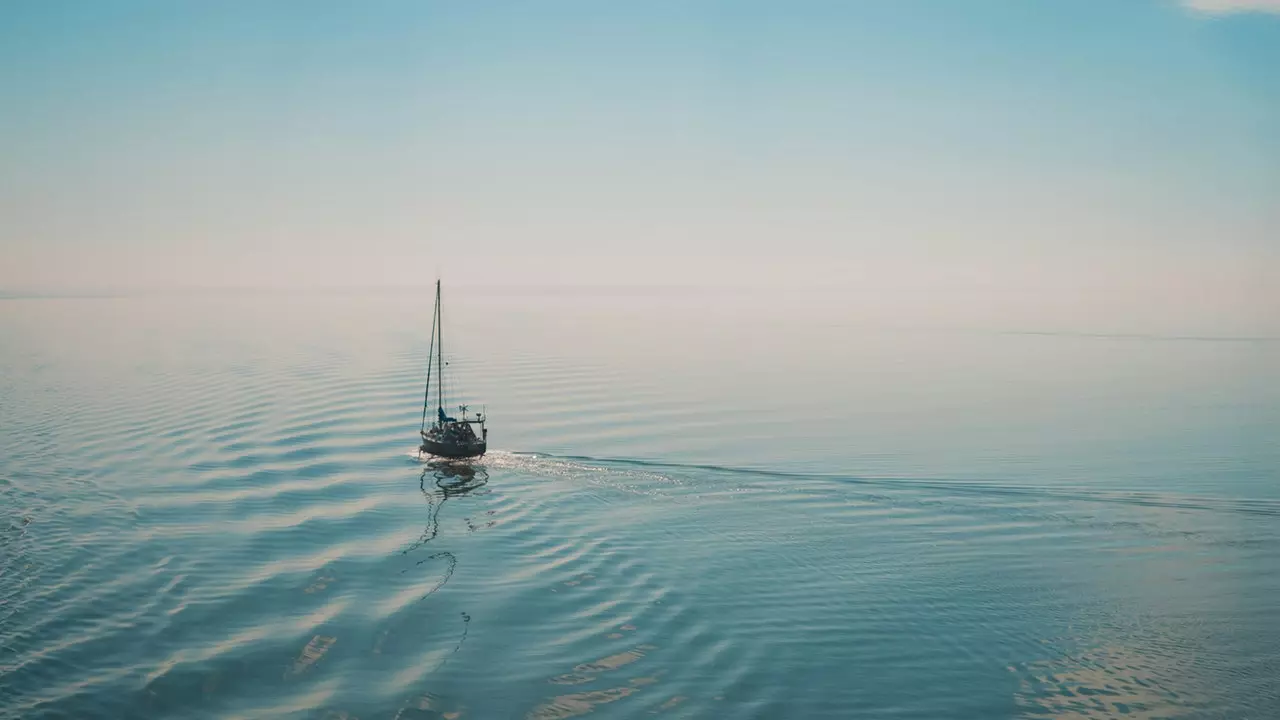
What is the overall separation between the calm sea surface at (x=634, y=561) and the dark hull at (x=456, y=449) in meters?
1.53

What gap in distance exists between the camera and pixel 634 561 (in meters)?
39.9

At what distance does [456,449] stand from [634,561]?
85.2 ft

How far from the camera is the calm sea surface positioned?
2764 centimetres

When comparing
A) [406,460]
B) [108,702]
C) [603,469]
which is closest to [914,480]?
[603,469]

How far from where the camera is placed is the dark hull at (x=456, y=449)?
6156cm

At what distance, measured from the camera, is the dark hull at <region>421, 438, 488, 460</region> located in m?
61.6

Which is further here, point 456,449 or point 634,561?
point 456,449

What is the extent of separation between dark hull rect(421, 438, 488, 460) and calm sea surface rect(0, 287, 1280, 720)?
1.53 metres

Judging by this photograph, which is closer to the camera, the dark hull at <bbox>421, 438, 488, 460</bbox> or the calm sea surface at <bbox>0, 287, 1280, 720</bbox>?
the calm sea surface at <bbox>0, 287, 1280, 720</bbox>

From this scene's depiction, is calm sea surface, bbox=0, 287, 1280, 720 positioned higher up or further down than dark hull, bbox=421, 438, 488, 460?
further down

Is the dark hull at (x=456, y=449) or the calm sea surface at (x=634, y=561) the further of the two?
the dark hull at (x=456, y=449)

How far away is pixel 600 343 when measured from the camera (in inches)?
7121

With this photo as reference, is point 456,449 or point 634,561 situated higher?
point 456,449

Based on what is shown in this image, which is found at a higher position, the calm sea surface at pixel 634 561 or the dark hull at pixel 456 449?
the dark hull at pixel 456 449
